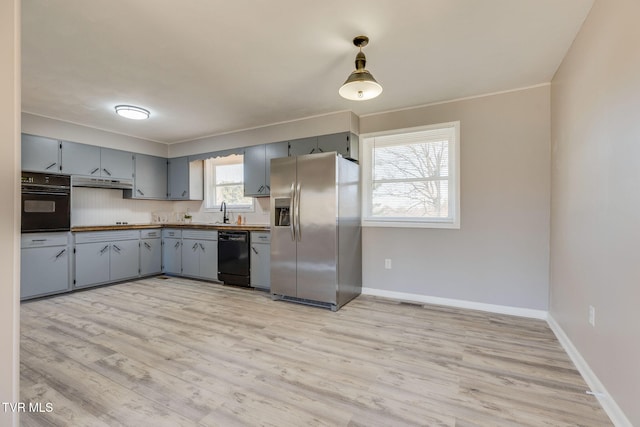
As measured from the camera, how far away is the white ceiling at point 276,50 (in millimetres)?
1990

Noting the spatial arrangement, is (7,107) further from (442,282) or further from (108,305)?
(442,282)

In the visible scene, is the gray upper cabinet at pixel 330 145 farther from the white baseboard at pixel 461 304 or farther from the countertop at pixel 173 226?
the white baseboard at pixel 461 304

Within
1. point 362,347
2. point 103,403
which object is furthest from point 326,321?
point 103,403

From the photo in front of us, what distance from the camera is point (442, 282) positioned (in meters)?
3.59

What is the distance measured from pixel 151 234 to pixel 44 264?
1.44m

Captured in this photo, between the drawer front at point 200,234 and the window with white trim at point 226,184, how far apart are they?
67cm

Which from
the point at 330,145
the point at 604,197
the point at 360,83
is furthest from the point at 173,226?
the point at 604,197

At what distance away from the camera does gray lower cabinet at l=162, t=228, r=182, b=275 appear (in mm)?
5102

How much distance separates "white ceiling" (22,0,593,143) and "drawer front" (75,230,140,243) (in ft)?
5.69

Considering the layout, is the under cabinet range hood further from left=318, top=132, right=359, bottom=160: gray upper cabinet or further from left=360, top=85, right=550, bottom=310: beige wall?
left=360, top=85, right=550, bottom=310: beige wall

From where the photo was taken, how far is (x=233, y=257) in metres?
4.49

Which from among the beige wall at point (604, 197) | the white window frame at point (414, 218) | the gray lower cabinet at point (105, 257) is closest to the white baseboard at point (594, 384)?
the beige wall at point (604, 197)

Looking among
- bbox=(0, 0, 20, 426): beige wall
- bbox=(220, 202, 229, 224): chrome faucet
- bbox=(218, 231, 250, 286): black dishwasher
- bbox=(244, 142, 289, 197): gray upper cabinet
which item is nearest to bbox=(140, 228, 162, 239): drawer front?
bbox=(220, 202, 229, 224): chrome faucet

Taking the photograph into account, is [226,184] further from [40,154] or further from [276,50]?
[276,50]
